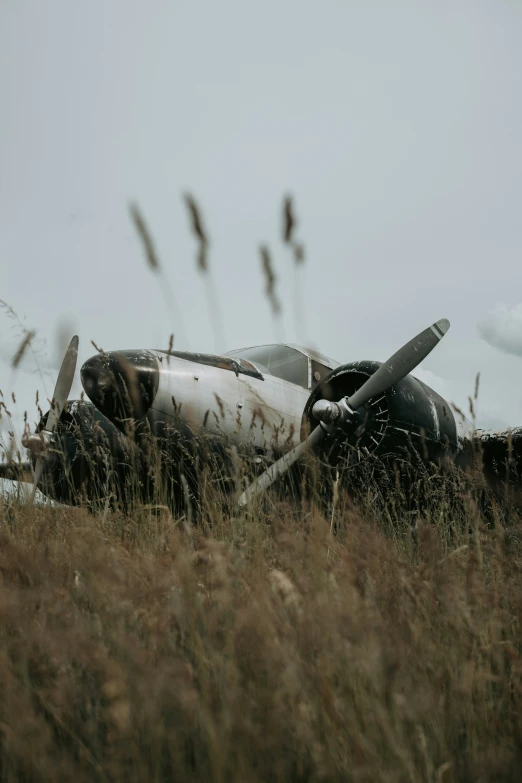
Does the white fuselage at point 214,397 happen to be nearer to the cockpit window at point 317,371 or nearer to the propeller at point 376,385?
the propeller at point 376,385

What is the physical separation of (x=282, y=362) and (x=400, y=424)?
2.40 m

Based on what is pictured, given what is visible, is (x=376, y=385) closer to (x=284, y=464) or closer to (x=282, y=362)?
(x=284, y=464)

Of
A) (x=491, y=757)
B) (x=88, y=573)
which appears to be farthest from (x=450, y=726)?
(x=88, y=573)

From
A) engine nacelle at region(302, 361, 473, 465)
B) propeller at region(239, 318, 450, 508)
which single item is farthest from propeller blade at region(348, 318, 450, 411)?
engine nacelle at region(302, 361, 473, 465)

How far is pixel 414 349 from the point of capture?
5758 millimetres

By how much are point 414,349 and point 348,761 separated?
469 cm

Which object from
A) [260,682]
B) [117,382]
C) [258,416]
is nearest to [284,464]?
[258,416]

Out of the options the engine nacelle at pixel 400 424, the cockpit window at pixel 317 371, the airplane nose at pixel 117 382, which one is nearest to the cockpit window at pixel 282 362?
the cockpit window at pixel 317 371

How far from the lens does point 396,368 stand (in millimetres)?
5777

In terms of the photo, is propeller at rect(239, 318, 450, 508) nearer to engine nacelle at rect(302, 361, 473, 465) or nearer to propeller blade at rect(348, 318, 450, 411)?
propeller blade at rect(348, 318, 450, 411)

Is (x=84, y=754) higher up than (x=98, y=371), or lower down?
lower down

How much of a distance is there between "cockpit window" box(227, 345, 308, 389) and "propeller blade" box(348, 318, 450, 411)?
1897 mm

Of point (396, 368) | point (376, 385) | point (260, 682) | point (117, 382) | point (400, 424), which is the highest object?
point (117, 382)

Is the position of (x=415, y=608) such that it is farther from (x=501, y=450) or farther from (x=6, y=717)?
(x=501, y=450)
